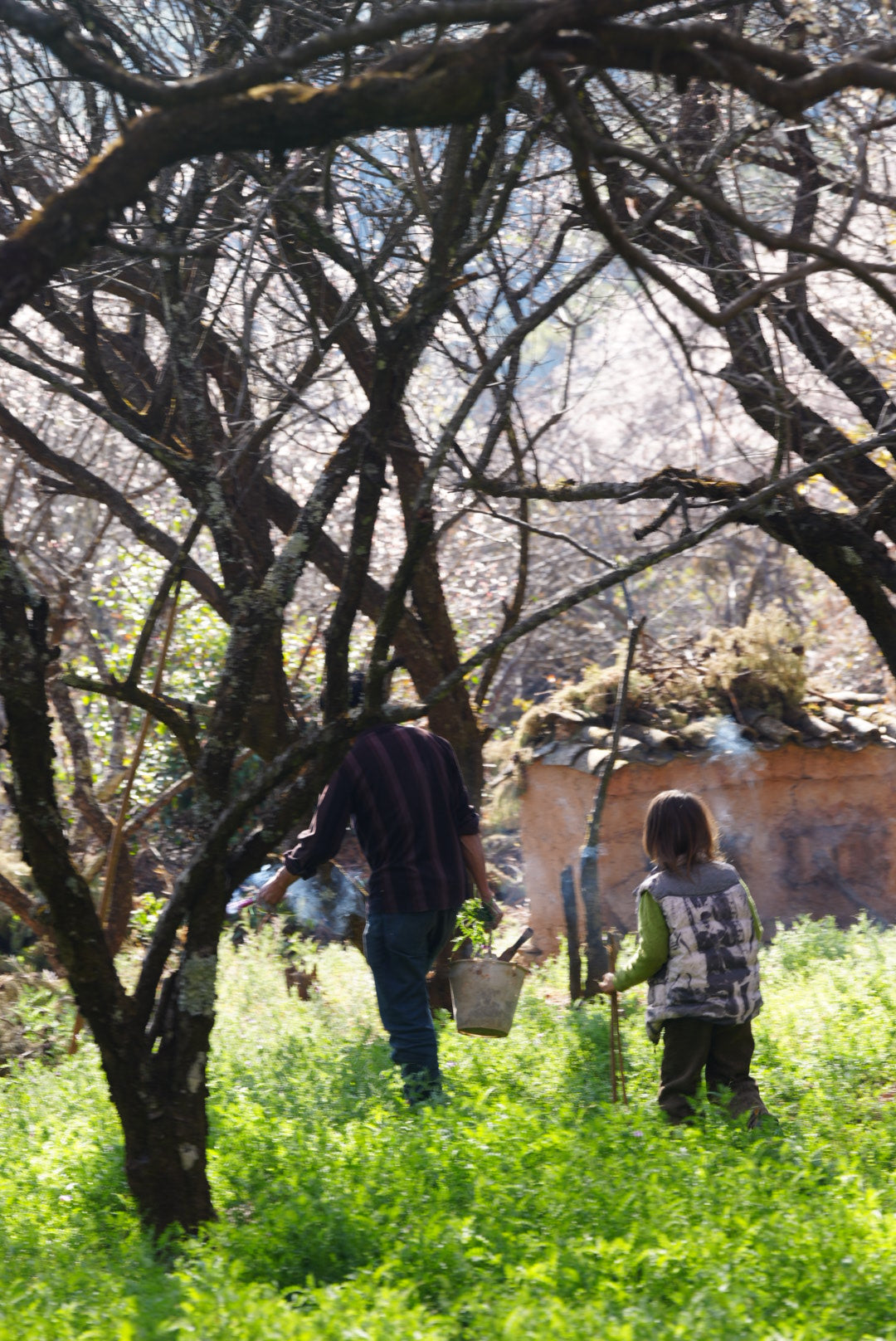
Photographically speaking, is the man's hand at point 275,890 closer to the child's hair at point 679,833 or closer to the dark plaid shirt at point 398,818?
the dark plaid shirt at point 398,818

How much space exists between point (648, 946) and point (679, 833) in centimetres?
46

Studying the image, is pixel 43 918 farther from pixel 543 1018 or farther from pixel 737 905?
pixel 737 905

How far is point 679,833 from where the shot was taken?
4688mm

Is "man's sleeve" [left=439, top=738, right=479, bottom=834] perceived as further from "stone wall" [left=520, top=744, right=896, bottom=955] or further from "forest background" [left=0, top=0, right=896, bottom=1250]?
"stone wall" [left=520, top=744, right=896, bottom=955]

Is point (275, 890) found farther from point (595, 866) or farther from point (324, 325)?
point (324, 325)

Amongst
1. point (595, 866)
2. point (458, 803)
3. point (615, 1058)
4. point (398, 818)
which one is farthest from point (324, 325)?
point (615, 1058)

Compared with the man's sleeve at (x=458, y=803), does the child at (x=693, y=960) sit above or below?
below

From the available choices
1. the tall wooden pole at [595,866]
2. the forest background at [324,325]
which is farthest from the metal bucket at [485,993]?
the tall wooden pole at [595,866]

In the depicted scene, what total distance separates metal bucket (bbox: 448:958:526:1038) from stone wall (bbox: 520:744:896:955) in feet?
15.8

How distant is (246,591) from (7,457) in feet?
27.0

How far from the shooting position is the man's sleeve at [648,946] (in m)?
4.65

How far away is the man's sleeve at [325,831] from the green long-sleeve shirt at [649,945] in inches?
49.0

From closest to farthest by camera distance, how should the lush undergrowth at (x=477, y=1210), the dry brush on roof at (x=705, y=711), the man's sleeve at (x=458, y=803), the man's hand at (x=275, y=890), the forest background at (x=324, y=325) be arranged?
the lush undergrowth at (x=477, y=1210) < the forest background at (x=324, y=325) < the man's hand at (x=275, y=890) < the man's sleeve at (x=458, y=803) < the dry brush on roof at (x=705, y=711)

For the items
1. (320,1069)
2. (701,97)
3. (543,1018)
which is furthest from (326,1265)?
(701,97)
